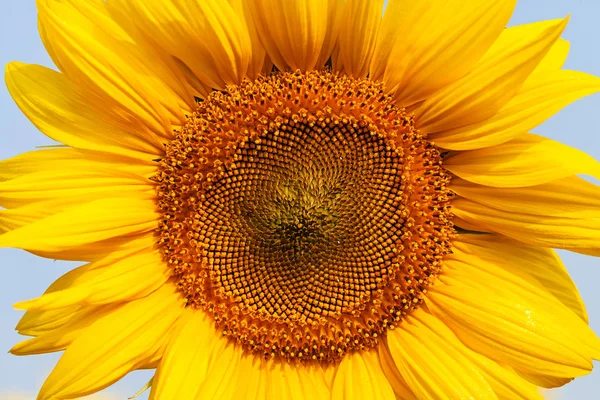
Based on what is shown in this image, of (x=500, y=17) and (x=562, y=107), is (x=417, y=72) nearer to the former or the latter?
(x=500, y=17)

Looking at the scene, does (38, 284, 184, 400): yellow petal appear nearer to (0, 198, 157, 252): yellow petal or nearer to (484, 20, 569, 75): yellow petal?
(0, 198, 157, 252): yellow petal

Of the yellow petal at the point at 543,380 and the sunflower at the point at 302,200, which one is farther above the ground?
the sunflower at the point at 302,200

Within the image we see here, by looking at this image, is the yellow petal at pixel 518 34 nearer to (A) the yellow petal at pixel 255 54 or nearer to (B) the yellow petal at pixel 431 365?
(A) the yellow petal at pixel 255 54

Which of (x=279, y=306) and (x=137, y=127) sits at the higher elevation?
(x=137, y=127)

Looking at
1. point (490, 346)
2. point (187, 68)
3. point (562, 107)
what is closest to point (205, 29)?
→ point (187, 68)

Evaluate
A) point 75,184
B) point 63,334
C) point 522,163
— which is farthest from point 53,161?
point 522,163

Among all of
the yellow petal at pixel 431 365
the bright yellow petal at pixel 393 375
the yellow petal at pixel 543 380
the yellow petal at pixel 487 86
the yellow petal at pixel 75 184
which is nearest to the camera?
the yellow petal at pixel 487 86

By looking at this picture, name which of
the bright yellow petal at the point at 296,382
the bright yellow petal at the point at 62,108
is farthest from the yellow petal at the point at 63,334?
the bright yellow petal at the point at 296,382
